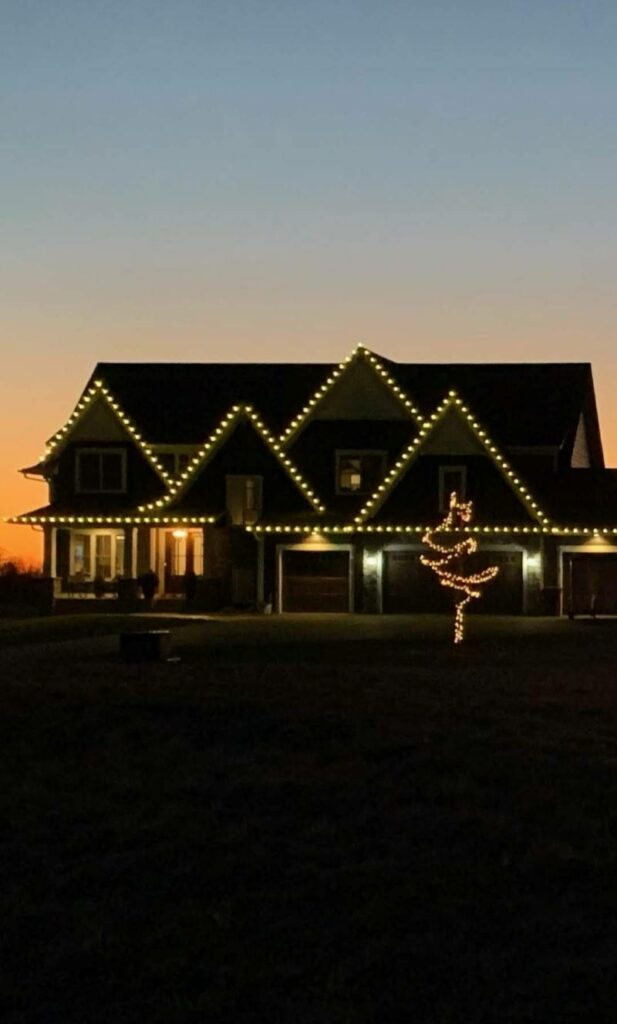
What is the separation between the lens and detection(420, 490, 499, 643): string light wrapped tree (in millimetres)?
38862

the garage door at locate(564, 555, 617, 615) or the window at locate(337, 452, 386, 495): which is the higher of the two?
the window at locate(337, 452, 386, 495)

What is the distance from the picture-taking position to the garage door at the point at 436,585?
51094 millimetres

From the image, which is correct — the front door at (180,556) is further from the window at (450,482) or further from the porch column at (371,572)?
the window at (450,482)

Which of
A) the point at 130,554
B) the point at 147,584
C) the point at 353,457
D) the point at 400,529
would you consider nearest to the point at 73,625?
the point at 147,584

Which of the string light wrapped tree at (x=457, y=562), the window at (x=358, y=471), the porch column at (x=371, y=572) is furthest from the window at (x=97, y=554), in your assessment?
the string light wrapped tree at (x=457, y=562)

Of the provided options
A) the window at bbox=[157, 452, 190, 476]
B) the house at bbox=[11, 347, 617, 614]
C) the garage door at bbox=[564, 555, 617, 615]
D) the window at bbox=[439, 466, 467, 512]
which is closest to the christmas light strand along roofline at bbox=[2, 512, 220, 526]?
the house at bbox=[11, 347, 617, 614]

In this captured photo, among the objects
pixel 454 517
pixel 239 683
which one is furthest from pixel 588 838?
pixel 454 517

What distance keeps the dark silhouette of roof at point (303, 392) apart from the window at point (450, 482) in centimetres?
374

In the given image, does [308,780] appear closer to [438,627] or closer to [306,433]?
[438,627]

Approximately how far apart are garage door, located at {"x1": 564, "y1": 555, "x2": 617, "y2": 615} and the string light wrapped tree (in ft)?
7.66

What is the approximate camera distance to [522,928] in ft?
32.0

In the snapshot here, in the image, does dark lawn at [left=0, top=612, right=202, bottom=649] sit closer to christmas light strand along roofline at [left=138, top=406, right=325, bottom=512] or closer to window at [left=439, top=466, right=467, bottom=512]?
christmas light strand along roofline at [left=138, top=406, right=325, bottom=512]

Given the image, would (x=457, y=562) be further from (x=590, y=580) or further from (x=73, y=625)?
(x=73, y=625)

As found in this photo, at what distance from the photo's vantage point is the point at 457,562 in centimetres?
4772
